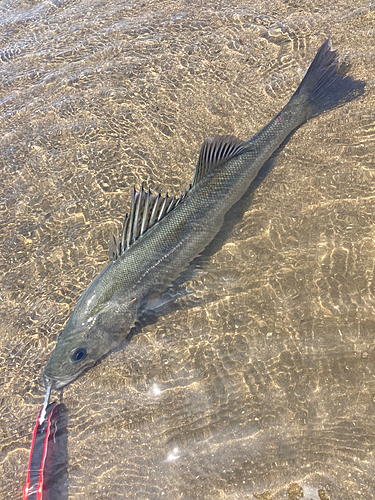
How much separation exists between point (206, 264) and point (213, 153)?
128 centimetres

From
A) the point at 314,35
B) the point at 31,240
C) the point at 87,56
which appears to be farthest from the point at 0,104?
the point at 314,35

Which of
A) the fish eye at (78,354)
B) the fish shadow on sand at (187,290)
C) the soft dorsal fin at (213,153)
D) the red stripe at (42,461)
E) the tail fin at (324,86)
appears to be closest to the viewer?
the red stripe at (42,461)

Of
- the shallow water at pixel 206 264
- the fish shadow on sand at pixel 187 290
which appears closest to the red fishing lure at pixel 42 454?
the shallow water at pixel 206 264

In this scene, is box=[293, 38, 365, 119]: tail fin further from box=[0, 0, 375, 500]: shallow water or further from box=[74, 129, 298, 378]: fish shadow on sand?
box=[74, 129, 298, 378]: fish shadow on sand

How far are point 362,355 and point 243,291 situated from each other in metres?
1.29

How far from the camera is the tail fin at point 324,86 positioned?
4992mm

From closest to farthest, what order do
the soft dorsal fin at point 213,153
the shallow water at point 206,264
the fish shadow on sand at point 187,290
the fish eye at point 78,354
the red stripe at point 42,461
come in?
the red stripe at point 42,461 < the shallow water at point 206,264 < the fish eye at point 78,354 < the fish shadow on sand at point 187,290 < the soft dorsal fin at point 213,153

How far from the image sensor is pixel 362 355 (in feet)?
11.4

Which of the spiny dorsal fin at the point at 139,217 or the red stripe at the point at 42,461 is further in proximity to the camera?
the spiny dorsal fin at the point at 139,217

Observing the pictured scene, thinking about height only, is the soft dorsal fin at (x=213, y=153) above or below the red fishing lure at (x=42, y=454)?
above

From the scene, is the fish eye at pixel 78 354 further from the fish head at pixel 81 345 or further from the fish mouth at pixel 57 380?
the fish mouth at pixel 57 380

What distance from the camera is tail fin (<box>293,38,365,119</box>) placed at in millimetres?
4992

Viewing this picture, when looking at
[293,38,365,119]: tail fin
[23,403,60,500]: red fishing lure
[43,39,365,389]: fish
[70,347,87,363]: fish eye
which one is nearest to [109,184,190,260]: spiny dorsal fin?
[43,39,365,389]: fish

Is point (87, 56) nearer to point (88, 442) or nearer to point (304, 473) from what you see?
point (88, 442)
